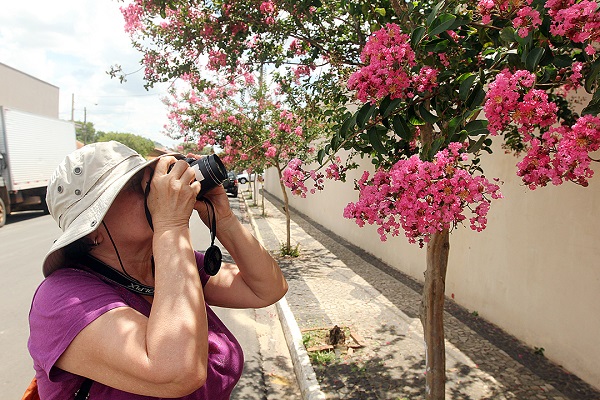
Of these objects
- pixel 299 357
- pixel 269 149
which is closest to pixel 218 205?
pixel 299 357

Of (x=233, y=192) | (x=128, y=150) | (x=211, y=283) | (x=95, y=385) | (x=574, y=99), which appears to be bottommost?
(x=233, y=192)

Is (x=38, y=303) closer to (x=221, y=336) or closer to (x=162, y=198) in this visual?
(x=162, y=198)

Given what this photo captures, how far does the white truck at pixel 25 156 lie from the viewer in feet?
38.9

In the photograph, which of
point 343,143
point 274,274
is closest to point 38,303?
point 274,274

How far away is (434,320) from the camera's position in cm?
242

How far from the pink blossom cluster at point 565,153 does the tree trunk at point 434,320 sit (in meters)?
0.86

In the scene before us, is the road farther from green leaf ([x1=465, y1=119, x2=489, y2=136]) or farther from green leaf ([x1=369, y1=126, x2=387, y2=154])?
green leaf ([x1=465, y1=119, x2=489, y2=136])

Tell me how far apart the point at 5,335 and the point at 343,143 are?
3.85m

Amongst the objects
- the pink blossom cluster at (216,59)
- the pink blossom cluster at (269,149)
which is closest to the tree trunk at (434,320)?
the pink blossom cluster at (216,59)

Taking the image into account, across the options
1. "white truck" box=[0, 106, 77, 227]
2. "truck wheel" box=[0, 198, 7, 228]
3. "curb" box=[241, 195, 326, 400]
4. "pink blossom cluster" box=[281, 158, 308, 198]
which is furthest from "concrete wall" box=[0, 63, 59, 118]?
"pink blossom cluster" box=[281, 158, 308, 198]

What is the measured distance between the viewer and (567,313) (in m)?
3.25

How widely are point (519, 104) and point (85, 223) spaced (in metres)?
1.34

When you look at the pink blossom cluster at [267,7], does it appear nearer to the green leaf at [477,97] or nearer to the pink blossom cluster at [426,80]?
the pink blossom cluster at [426,80]

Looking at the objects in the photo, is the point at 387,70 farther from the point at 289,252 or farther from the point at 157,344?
the point at 289,252
